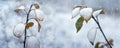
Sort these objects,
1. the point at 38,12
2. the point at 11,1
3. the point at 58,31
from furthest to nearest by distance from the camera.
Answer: the point at 11,1, the point at 58,31, the point at 38,12

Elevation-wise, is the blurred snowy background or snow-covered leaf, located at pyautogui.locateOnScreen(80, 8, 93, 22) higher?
snow-covered leaf, located at pyautogui.locateOnScreen(80, 8, 93, 22)

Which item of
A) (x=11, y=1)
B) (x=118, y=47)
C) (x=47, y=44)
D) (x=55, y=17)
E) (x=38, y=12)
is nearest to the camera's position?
(x=38, y=12)

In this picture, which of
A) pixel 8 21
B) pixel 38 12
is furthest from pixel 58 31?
pixel 38 12

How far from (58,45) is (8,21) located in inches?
17.4

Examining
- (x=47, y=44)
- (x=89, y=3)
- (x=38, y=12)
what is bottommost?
(x=47, y=44)

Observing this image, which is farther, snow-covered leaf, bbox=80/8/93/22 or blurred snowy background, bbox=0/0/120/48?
blurred snowy background, bbox=0/0/120/48

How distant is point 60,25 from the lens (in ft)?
6.77

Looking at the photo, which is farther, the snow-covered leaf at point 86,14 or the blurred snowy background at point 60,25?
the blurred snowy background at point 60,25

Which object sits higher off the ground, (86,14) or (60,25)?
(86,14)

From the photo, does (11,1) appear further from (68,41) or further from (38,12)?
(38,12)

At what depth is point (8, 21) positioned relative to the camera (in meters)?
2.10

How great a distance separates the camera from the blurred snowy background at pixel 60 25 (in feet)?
6.08

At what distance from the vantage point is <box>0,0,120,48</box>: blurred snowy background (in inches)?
73.0

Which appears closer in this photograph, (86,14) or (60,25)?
(86,14)
